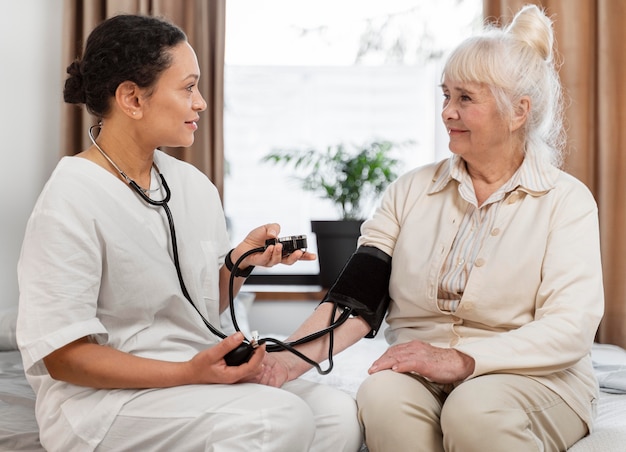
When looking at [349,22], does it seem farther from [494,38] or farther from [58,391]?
[58,391]

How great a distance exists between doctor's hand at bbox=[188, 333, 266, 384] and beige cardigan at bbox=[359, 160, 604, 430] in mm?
444

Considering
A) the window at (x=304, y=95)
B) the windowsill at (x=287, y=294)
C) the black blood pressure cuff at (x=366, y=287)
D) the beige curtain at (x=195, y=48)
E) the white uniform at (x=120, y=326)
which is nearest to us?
the white uniform at (x=120, y=326)

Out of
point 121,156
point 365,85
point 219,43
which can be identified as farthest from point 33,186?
point 121,156

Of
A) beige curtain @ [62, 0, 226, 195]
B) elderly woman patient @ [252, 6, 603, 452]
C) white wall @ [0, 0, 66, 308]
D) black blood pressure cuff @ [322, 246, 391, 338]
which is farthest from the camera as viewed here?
beige curtain @ [62, 0, 226, 195]

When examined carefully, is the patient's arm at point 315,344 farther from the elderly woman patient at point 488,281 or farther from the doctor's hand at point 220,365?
the doctor's hand at point 220,365

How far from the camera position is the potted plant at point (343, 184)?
3.21 meters

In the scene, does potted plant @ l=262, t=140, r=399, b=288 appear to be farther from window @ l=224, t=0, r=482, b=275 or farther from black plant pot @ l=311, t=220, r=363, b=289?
window @ l=224, t=0, r=482, b=275

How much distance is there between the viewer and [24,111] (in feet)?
10.2

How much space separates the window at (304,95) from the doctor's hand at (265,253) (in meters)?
1.84

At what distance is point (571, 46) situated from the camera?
3158 mm

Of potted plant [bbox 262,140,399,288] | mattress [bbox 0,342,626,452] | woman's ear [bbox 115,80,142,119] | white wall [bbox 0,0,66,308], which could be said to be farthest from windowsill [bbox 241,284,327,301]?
woman's ear [bbox 115,80,142,119]

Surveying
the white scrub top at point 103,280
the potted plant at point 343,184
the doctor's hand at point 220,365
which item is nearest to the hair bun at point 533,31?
the white scrub top at point 103,280

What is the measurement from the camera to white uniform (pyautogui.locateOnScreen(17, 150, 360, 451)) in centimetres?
136

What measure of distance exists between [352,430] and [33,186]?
7.01 feet
